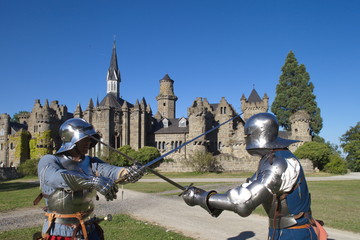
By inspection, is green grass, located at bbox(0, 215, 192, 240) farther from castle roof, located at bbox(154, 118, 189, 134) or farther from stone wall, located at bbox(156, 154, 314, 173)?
castle roof, located at bbox(154, 118, 189, 134)

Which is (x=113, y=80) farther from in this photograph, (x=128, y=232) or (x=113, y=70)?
(x=128, y=232)

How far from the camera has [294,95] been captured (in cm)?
5419

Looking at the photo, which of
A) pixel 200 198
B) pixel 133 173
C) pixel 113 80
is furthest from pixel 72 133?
pixel 113 80

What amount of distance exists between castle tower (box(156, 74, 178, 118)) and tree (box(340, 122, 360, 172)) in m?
37.6

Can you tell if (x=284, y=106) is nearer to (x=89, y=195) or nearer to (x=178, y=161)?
(x=178, y=161)

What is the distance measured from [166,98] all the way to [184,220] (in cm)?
6378

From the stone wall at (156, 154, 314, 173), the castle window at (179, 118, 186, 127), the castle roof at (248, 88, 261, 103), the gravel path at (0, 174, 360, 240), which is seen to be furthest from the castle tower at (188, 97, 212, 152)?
the gravel path at (0, 174, 360, 240)

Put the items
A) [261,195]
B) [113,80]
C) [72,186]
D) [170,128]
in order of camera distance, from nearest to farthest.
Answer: [261,195] < [72,186] < [170,128] < [113,80]

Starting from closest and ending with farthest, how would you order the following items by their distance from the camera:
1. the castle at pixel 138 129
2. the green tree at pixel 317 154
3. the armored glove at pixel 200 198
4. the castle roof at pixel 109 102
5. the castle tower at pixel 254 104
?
the armored glove at pixel 200 198 → the green tree at pixel 317 154 → the castle at pixel 138 129 → the castle roof at pixel 109 102 → the castle tower at pixel 254 104

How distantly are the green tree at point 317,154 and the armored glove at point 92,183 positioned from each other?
A: 133ft

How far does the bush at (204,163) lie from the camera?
4231 cm

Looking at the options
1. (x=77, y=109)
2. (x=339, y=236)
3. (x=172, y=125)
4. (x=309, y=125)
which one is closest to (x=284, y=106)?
(x=309, y=125)

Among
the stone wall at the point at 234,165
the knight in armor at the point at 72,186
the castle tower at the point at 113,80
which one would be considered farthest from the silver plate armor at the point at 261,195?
the castle tower at the point at 113,80

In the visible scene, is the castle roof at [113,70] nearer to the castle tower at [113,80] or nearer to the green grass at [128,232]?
the castle tower at [113,80]
